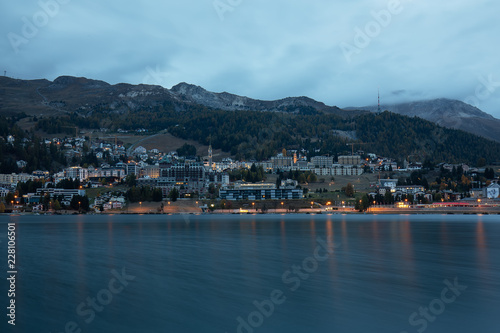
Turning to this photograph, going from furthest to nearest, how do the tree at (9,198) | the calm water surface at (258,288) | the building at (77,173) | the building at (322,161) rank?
the building at (322,161) → the building at (77,173) → the tree at (9,198) → the calm water surface at (258,288)

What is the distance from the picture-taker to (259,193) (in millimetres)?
110000

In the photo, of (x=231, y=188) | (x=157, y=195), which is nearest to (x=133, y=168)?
(x=231, y=188)

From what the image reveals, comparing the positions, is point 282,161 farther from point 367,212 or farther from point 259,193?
point 367,212

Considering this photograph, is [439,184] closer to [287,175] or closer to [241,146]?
[287,175]

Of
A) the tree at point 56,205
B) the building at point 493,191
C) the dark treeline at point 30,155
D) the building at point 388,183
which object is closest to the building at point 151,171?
the dark treeline at point 30,155

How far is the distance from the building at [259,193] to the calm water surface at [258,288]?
69.8 metres

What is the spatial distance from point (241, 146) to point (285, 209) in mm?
88160

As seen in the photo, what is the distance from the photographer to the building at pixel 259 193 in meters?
107

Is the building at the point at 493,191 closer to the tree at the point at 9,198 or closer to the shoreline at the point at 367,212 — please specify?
the shoreline at the point at 367,212

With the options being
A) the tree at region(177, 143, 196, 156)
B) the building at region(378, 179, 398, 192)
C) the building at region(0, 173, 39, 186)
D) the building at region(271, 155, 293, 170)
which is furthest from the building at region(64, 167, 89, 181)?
the building at region(378, 179, 398, 192)

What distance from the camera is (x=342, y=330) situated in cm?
1505

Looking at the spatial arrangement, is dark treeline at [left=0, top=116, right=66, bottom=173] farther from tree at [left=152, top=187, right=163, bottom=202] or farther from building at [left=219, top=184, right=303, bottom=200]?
building at [left=219, top=184, right=303, bottom=200]

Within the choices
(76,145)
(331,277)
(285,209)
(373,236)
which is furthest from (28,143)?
(331,277)

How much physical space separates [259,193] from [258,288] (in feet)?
292
